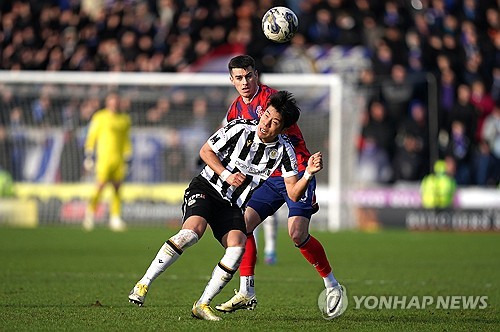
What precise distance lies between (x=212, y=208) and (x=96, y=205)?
1258cm

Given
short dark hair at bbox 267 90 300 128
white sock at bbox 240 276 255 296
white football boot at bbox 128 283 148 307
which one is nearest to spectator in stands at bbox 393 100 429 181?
white sock at bbox 240 276 255 296

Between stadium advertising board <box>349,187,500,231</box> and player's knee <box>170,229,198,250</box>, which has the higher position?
player's knee <box>170,229,198,250</box>

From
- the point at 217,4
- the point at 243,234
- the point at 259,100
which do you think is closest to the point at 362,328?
the point at 243,234

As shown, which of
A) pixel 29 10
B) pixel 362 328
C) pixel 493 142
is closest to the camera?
pixel 362 328

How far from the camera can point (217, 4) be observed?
84.2 feet

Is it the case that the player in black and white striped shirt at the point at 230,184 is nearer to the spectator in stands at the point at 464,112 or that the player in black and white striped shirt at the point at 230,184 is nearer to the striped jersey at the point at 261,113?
the striped jersey at the point at 261,113

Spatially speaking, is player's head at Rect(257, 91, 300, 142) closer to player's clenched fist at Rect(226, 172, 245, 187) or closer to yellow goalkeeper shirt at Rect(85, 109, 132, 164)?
player's clenched fist at Rect(226, 172, 245, 187)

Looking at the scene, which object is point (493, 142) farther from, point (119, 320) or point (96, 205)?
point (119, 320)

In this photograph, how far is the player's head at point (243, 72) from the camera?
9.07 m

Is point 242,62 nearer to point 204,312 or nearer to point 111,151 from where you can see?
point 204,312

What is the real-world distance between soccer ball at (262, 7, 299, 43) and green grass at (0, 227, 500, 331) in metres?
2.37

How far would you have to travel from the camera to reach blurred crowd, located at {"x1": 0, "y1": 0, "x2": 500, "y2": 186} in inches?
896

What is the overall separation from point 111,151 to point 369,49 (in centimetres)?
701

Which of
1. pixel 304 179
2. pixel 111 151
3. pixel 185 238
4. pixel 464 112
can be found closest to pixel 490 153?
pixel 464 112
